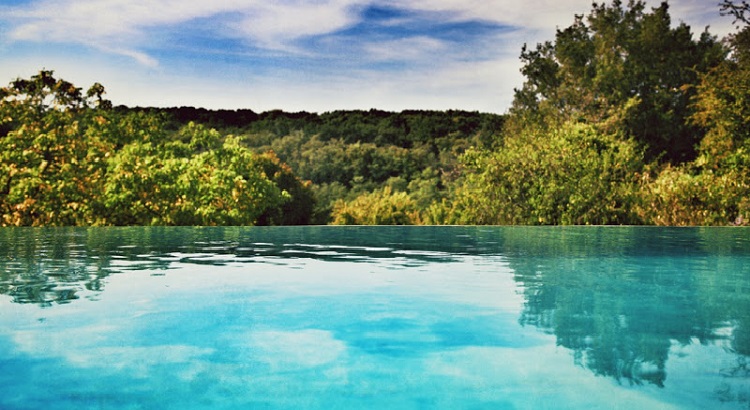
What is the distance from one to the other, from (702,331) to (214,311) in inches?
92.3

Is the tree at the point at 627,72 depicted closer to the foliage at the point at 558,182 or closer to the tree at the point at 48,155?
the foliage at the point at 558,182

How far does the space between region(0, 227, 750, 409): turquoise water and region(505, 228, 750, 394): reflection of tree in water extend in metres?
0.02

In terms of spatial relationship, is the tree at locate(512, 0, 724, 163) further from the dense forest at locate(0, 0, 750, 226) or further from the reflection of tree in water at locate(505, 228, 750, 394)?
the reflection of tree in water at locate(505, 228, 750, 394)

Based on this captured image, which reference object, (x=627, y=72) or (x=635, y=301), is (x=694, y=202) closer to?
(x=635, y=301)

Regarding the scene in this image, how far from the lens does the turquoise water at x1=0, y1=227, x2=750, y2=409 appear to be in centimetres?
218

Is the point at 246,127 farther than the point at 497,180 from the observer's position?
Yes

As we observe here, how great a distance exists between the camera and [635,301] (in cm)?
377

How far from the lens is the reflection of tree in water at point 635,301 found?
2648mm

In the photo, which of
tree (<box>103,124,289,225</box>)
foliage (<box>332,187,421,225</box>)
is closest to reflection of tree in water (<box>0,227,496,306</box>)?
tree (<box>103,124,289,225</box>)

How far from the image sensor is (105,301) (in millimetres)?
3775

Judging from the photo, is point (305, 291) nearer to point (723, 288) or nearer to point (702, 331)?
point (702, 331)

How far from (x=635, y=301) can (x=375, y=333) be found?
1627 millimetres

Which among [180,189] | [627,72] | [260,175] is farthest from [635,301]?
[627,72]

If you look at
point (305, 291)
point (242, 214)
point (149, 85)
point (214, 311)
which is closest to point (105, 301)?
point (214, 311)
